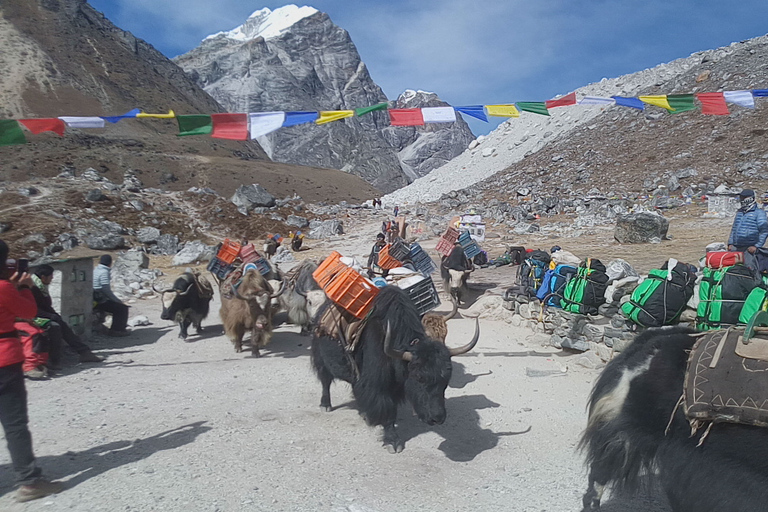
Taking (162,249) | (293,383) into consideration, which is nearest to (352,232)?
(162,249)

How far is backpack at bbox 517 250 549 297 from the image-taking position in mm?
6480

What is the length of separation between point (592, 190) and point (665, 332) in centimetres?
1882

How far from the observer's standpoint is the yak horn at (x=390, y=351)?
10.9 feet

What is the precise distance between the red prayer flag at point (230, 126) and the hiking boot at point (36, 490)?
4.47m

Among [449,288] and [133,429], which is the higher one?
[449,288]

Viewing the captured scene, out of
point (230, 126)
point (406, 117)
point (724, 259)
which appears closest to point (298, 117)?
point (230, 126)

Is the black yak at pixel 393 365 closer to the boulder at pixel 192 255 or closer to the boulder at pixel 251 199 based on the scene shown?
the boulder at pixel 192 255

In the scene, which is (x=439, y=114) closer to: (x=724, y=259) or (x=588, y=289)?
(x=588, y=289)

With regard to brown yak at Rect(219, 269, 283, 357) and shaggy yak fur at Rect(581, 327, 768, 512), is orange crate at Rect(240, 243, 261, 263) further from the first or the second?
shaggy yak fur at Rect(581, 327, 768, 512)

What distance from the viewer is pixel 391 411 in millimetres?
3471

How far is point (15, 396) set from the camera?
8.27 ft

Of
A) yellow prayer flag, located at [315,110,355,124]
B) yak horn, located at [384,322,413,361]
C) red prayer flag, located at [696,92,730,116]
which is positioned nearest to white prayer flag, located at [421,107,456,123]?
yellow prayer flag, located at [315,110,355,124]

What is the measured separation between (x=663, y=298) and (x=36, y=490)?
4.41 m

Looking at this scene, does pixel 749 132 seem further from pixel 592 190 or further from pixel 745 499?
pixel 745 499
